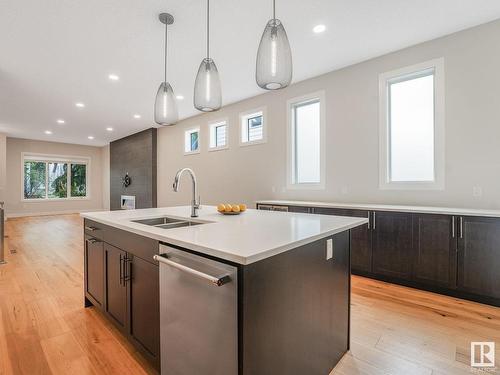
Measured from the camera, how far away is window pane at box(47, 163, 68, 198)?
10.4 metres

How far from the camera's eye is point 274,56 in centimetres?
170

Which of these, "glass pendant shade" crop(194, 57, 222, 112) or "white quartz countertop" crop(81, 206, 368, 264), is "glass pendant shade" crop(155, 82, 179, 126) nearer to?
"glass pendant shade" crop(194, 57, 222, 112)

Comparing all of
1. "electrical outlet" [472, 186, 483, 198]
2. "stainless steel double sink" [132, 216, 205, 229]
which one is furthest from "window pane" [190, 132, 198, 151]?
"electrical outlet" [472, 186, 483, 198]

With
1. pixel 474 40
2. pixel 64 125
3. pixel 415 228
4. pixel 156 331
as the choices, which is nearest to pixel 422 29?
pixel 474 40

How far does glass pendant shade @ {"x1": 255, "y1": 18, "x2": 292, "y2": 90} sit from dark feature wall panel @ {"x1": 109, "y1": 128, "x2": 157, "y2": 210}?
6.82 m

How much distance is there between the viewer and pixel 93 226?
2336 millimetres

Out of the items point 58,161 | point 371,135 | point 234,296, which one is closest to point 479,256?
point 371,135

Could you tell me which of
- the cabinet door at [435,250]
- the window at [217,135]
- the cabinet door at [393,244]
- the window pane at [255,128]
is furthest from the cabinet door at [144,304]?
the window at [217,135]

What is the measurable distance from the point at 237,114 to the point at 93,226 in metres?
4.01

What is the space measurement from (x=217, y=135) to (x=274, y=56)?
4780 millimetres

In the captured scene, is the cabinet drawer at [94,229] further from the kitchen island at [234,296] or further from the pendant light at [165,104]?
the pendant light at [165,104]

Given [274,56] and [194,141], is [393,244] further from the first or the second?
[194,141]

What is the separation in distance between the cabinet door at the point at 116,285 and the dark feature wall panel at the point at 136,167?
603 centimetres

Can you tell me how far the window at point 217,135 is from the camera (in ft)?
20.2
